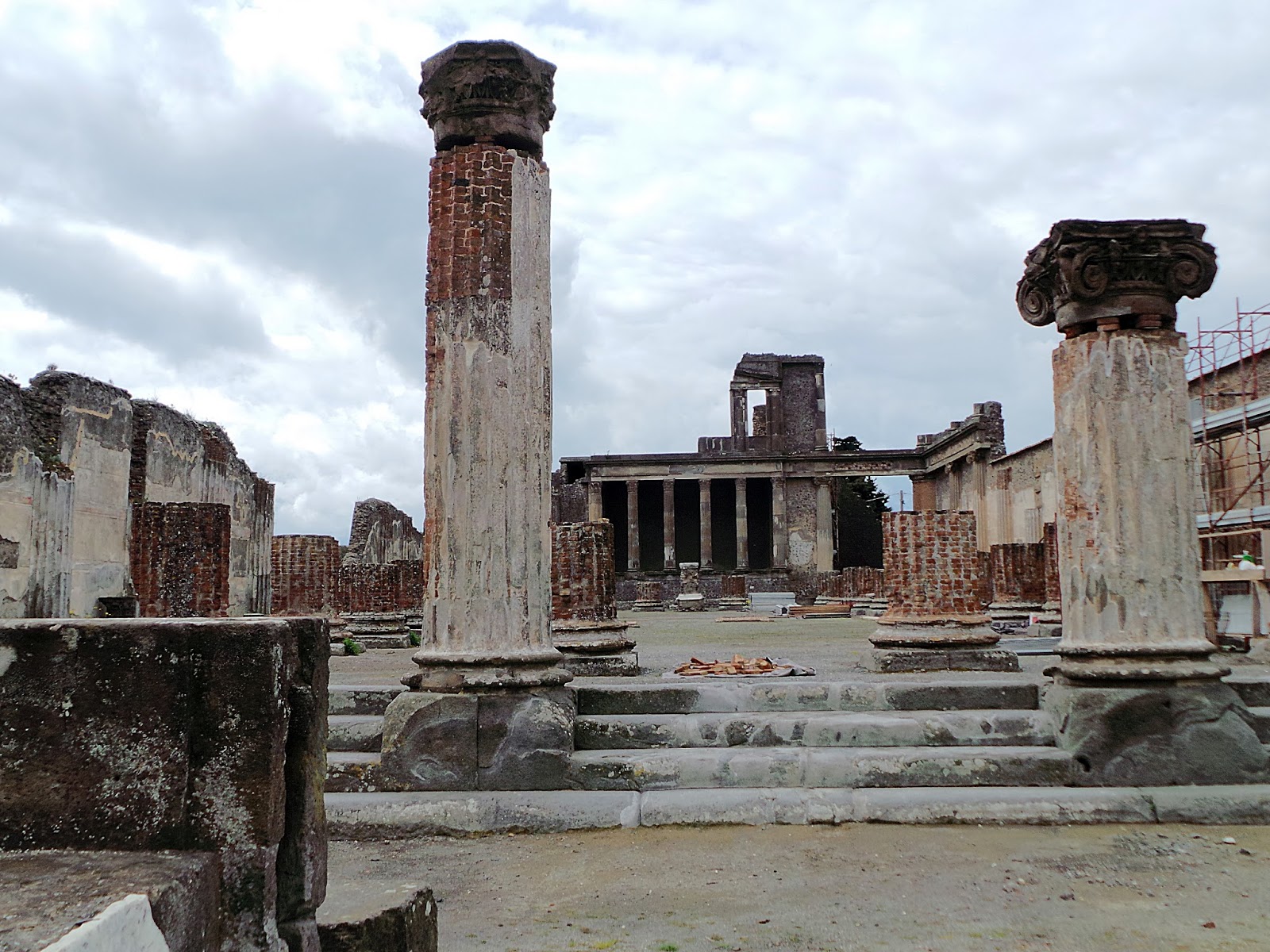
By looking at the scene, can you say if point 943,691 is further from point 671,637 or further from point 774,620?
point 774,620

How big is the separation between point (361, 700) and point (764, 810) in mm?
2878

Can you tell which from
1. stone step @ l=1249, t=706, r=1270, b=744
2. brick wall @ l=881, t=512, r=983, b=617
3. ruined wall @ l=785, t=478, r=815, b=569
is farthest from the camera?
ruined wall @ l=785, t=478, r=815, b=569

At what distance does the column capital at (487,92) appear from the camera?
6.49 meters

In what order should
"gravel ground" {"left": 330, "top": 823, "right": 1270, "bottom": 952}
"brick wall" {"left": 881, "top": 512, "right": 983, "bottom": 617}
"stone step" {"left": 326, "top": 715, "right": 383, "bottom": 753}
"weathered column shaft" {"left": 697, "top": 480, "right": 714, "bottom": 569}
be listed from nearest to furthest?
"gravel ground" {"left": 330, "top": 823, "right": 1270, "bottom": 952}, "stone step" {"left": 326, "top": 715, "right": 383, "bottom": 753}, "brick wall" {"left": 881, "top": 512, "right": 983, "bottom": 617}, "weathered column shaft" {"left": 697, "top": 480, "right": 714, "bottom": 569}

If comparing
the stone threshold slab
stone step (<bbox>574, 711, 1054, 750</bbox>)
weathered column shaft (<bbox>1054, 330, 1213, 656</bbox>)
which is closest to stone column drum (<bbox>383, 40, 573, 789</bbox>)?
the stone threshold slab

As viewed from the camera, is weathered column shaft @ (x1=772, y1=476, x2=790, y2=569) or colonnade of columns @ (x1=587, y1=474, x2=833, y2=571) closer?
colonnade of columns @ (x1=587, y1=474, x2=833, y2=571)

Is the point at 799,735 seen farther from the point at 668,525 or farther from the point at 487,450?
the point at 668,525

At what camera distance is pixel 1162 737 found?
5.84 meters

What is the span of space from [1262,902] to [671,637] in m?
12.6

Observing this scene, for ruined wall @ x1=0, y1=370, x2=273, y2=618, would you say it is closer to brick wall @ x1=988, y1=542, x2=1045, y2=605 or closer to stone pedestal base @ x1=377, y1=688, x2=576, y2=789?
stone pedestal base @ x1=377, y1=688, x2=576, y2=789

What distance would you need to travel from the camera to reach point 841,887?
430cm

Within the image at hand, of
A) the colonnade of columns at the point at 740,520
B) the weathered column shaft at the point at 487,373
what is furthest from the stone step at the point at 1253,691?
the colonnade of columns at the point at 740,520

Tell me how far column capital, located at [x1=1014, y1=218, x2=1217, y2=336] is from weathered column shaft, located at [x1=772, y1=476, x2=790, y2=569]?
3641cm

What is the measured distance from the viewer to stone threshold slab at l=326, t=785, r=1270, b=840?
5.38 m
